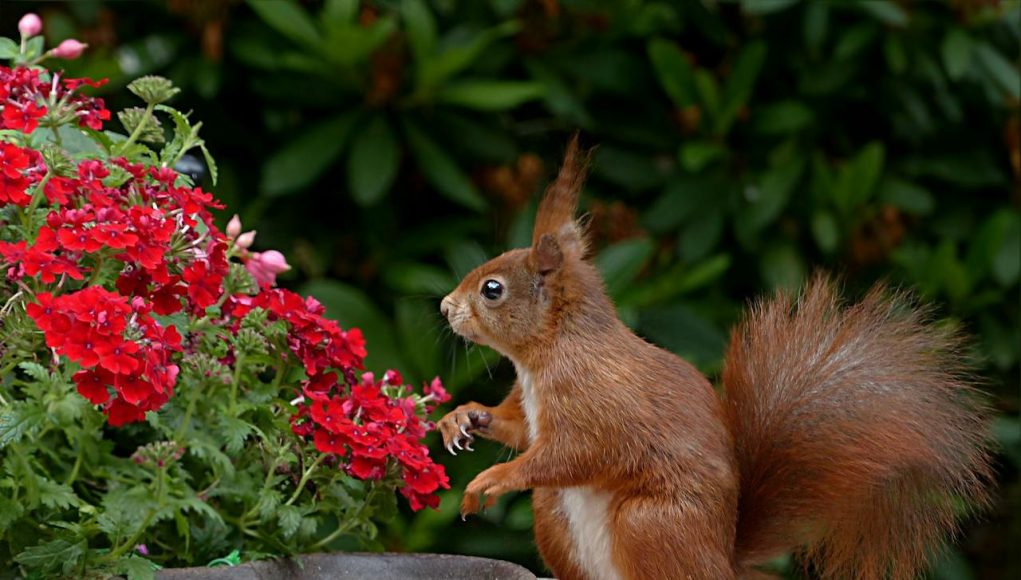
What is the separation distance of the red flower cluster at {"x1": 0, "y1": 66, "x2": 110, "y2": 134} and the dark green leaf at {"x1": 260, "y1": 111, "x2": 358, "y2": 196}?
1110mm

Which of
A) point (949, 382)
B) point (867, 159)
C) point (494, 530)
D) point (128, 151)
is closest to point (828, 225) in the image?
point (867, 159)

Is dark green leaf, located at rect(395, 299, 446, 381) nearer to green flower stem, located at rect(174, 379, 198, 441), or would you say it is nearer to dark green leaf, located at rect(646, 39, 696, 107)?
dark green leaf, located at rect(646, 39, 696, 107)

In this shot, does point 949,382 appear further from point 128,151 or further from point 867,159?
point 867,159

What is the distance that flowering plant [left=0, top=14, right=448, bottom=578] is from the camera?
1.16 meters

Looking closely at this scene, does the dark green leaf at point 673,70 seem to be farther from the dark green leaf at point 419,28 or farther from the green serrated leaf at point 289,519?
the green serrated leaf at point 289,519

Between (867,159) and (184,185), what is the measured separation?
5.40 ft

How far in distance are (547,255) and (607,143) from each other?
139 cm

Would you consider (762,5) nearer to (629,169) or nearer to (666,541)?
(629,169)

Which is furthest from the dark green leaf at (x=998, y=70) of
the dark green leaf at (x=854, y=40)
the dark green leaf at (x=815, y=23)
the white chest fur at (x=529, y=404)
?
the white chest fur at (x=529, y=404)

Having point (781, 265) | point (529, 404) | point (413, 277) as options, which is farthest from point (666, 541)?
point (781, 265)

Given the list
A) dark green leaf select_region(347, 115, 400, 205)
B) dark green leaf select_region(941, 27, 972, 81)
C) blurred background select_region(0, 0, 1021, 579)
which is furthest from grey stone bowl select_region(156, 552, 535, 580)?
dark green leaf select_region(941, 27, 972, 81)

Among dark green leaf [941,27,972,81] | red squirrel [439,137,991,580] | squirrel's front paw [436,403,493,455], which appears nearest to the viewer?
red squirrel [439,137,991,580]

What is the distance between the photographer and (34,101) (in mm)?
1274

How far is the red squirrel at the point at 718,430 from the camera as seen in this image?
4.30 ft
